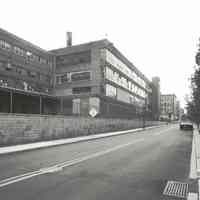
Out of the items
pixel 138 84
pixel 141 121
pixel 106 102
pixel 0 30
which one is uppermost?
pixel 0 30

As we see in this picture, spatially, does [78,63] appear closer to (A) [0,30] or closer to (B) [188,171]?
(A) [0,30]

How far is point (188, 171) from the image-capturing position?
7.84 metres

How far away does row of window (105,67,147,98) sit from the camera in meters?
40.6

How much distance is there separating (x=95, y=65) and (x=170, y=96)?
13308 centimetres

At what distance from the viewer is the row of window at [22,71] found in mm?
33638

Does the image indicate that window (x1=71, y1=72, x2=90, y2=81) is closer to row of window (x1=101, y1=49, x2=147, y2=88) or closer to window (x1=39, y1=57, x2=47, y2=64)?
row of window (x1=101, y1=49, x2=147, y2=88)

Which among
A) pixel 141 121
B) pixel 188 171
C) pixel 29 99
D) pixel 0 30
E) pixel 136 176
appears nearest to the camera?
pixel 136 176

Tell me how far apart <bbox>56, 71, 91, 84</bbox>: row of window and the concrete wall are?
43.5ft

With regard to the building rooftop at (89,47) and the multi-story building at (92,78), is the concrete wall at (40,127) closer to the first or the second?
the multi-story building at (92,78)

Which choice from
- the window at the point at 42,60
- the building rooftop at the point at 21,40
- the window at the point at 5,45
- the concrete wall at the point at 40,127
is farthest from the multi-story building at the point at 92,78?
the window at the point at 5,45

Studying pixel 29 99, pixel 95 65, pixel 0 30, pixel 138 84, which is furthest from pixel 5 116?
pixel 138 84

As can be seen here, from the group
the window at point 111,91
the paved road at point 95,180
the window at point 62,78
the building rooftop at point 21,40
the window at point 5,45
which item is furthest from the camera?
the window at point 62,78

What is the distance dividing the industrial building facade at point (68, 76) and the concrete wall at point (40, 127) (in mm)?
6643

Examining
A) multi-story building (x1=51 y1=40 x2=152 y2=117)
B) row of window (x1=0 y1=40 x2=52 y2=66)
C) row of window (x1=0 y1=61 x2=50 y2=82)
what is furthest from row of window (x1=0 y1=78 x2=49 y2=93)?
row of window (x1=0 y1=40 x2=52 y2=66)
